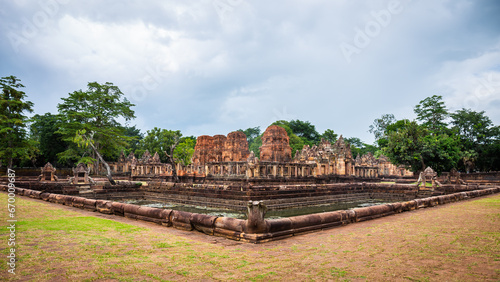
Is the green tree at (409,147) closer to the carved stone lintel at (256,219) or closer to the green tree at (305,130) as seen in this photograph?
the carved stone lintel at (256,219)

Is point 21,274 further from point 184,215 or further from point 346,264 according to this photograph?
point 346,264

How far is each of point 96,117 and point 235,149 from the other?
19807mm

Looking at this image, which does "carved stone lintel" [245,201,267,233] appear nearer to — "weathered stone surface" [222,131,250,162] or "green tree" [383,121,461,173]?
"weathered stone surface" [222,131,250,162]

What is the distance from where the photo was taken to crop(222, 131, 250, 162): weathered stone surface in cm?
3206

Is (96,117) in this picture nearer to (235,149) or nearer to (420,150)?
(235,149)

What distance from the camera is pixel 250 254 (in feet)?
15.2

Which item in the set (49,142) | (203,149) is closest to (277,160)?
(203,149)

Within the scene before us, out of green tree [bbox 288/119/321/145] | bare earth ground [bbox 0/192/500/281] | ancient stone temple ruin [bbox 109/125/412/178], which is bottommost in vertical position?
bare earth ground [bbox 0/192/500/281]

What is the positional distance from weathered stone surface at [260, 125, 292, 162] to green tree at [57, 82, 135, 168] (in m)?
18.7

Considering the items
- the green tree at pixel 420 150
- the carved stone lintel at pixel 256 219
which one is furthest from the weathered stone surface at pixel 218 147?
the carved stone lintel at pixel 256 219

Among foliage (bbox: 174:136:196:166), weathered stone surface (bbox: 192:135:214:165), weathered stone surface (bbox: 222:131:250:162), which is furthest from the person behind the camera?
foliage (bbox: 174:136:196:166)

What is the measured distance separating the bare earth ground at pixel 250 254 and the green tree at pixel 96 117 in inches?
1235

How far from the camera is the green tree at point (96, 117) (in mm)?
34781

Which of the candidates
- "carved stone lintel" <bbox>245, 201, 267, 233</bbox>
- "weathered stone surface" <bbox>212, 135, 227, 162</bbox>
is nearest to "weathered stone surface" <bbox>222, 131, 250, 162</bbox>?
"weathered stone surface" <bbox>212, 135, 227, 162</bbox>
